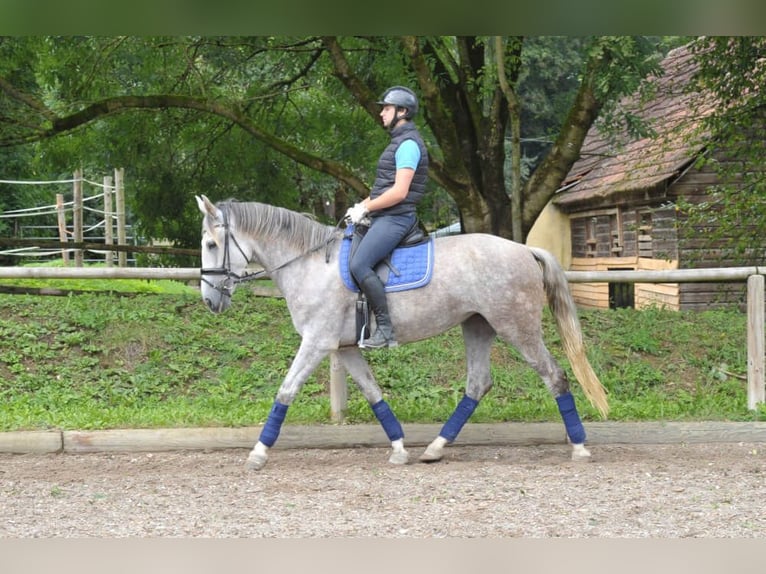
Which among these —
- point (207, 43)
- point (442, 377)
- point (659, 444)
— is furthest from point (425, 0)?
point (207, 43)

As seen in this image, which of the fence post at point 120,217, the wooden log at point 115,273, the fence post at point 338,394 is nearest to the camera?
the fence post at point 338,394

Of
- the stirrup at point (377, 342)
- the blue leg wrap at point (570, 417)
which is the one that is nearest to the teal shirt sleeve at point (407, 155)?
the stirrup at point (377, 342)

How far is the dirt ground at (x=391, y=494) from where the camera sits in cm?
476

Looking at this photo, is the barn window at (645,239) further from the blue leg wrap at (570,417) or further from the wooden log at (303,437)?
the blue leg wrap at (570,417)

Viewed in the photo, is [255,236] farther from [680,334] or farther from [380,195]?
[680,334]

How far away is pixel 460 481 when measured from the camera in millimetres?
5902

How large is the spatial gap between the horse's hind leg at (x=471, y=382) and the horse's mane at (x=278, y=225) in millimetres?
1322

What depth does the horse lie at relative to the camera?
629 cm

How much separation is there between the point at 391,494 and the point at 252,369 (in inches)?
144

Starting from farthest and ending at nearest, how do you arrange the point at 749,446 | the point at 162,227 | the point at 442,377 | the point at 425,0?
the point at 162,227
the point at 442,377
the point at 749,446
the point at 425,0

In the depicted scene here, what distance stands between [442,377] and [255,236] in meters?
3.07

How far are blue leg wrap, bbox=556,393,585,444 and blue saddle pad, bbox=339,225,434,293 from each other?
1328 millimetres

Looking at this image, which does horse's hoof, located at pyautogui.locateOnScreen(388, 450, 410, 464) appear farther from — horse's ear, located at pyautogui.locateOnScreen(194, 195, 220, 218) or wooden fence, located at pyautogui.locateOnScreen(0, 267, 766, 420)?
horse's ear, located at pyautogui.locateOnScreen(194, 195, 220, 218)

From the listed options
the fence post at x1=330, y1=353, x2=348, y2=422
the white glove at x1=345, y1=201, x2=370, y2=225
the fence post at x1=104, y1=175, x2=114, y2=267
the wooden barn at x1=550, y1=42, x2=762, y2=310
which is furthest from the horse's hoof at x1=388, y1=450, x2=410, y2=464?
the fence post at x1=104, y1=175, x2=114, y2=267
